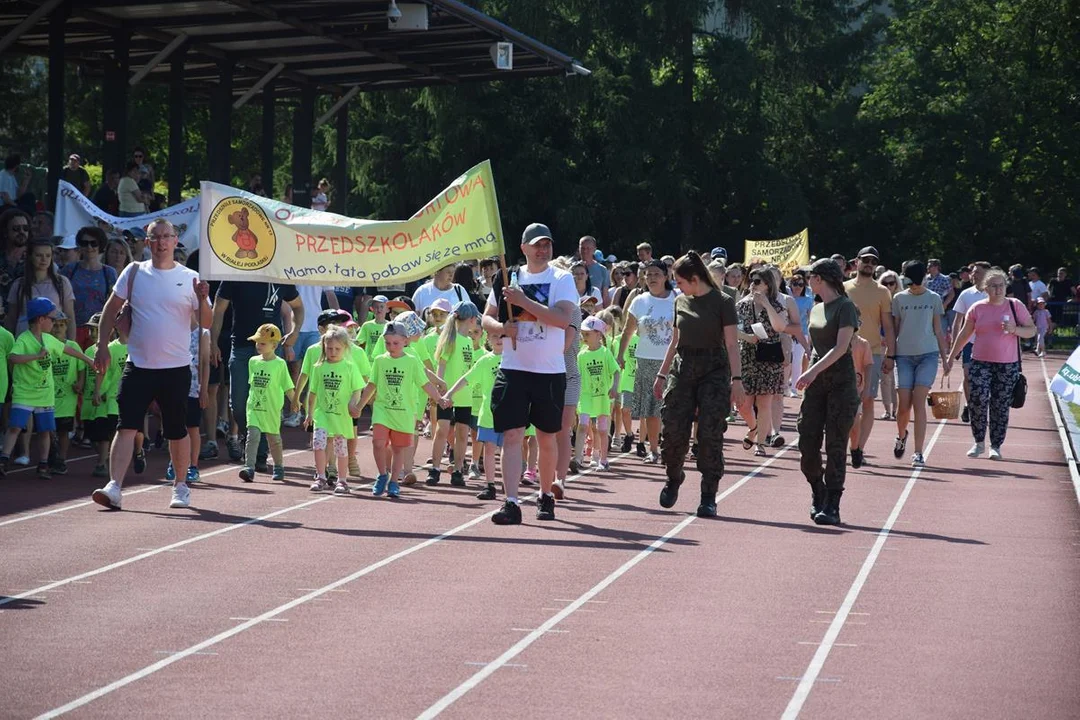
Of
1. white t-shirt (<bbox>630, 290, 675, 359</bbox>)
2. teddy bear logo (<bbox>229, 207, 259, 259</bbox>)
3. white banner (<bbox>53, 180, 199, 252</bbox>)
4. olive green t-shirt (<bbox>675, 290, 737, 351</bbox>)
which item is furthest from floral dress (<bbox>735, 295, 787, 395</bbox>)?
white banner (<bbox>53, 180, 199, 252</bbox>)

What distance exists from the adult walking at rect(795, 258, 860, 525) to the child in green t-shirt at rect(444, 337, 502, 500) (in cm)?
253

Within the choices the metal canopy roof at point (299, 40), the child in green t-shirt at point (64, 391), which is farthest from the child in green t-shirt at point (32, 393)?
the metal canopy roof at point (299, 40)

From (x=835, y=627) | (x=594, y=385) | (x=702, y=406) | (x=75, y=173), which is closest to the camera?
(x=835, y=627)

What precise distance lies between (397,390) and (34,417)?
3212 mm

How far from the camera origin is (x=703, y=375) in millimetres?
12547

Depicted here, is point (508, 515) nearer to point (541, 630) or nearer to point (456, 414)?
point (456, 414)

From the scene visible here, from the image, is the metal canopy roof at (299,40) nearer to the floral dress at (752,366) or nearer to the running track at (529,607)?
the floral dress at (752,366)

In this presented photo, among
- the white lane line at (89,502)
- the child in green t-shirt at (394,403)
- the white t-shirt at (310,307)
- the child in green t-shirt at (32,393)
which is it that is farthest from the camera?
the white t-shirt at (310,307)

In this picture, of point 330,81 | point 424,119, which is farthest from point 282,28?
point 424,119

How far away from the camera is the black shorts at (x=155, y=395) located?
1211 cm

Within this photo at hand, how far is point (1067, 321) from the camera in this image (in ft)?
171

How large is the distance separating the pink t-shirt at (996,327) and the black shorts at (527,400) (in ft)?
22.8

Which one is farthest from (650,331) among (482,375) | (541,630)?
(541,630)

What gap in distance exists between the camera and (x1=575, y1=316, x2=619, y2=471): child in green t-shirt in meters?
15.7
